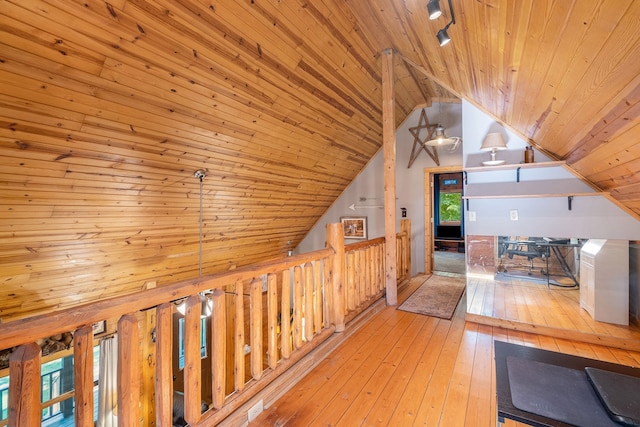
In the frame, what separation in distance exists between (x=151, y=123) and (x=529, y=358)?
3.35 m

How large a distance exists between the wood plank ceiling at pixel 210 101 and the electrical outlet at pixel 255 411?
255 cm

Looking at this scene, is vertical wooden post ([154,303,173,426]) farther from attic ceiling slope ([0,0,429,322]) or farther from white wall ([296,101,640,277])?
white wall ([296,101,640,277])

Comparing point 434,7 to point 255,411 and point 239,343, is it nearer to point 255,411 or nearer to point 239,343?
point 239,343

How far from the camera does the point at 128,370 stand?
4.18 ft

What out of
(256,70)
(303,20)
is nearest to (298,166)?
(256,70)

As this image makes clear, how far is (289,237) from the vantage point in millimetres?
6902

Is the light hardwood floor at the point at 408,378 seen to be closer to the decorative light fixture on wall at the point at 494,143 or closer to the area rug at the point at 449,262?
the decorative light fixture on wall at the point at 494,143

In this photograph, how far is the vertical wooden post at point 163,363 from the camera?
4.64 feet

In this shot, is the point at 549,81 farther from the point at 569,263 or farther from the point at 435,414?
the point at 569,263

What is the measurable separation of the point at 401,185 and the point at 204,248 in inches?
167

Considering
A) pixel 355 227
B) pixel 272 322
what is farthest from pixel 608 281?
pixel 355 227

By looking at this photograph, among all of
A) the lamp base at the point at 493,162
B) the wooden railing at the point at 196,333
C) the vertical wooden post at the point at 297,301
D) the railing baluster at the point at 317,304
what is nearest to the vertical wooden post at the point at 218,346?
the wooden railing at the point at 196,333

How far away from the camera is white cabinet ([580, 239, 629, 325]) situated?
2822mm

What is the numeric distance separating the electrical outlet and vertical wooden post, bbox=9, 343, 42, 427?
A: 3.71ft
